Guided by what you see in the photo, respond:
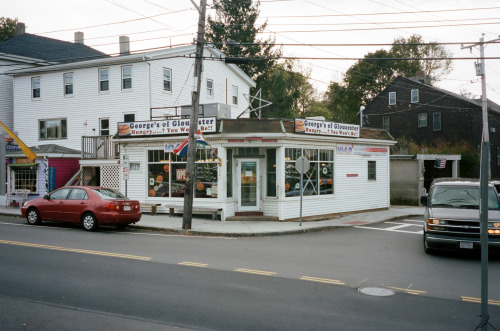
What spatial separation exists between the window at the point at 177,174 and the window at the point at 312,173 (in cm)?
323

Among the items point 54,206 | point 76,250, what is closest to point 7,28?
point 54,206

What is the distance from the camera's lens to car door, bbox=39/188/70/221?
15812 mm

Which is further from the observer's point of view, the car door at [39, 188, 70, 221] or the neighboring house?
the neighboring house

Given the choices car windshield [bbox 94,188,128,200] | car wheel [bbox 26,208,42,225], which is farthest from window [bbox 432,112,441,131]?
car wheel [bbox 26,208,42,225]

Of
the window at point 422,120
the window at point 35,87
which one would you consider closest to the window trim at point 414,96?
the window at point 422,120

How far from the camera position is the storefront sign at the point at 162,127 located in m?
18.2

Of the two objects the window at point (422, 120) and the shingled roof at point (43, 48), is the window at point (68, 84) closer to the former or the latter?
the shingled roof at point (43, 48)

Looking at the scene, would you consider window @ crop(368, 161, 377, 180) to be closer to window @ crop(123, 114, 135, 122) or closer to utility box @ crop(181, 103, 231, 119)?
utility box @ crop(181, 103, 231, 119)

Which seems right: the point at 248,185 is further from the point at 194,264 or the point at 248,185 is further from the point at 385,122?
the point at 385,122

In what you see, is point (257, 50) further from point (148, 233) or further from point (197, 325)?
point (197, 325)

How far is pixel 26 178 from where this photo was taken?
77.4ft

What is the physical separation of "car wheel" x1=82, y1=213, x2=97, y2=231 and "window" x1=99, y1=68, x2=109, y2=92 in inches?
524

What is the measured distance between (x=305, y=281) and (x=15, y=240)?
906cm

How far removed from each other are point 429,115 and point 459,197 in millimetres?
31426
